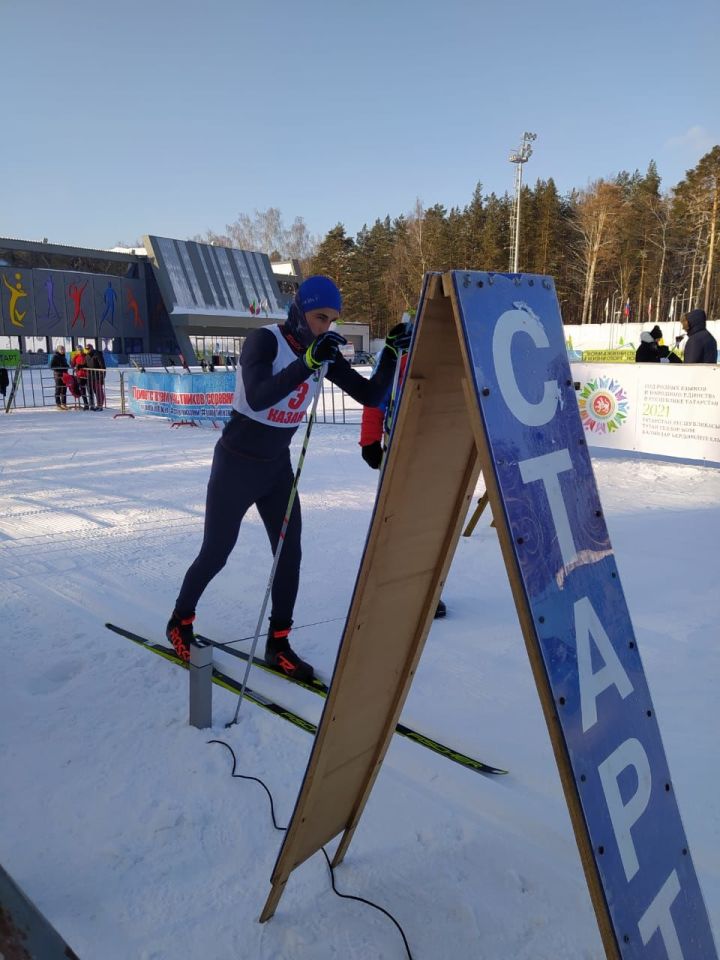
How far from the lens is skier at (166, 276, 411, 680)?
113 inches

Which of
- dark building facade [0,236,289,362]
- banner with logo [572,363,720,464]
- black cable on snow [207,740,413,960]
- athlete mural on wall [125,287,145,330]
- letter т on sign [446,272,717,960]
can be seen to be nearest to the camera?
letter т on sign [446,272,717,960]

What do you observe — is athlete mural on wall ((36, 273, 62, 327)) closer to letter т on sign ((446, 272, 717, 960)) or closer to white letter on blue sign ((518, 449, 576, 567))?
letter т on sign ((446, 272, 717, 960))

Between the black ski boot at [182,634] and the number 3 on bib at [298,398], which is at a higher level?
the number 3 on bib at [298,398]

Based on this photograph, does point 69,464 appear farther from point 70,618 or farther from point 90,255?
point 90,255

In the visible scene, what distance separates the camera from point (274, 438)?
311cm

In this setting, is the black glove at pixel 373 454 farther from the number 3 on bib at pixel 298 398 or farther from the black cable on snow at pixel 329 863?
the black cable on snow at pixel 329 863

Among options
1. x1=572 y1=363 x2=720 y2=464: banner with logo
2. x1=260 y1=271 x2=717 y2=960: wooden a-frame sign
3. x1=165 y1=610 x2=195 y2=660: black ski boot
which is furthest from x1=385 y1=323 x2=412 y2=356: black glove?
x1=572 y1=363 x2=720 y2=464: banner with logo

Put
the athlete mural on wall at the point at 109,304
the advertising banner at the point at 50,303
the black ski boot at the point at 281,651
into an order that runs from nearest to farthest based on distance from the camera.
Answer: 1. the black ski boot at the point at 281,651
2. the advertising banner at the point at 50,303
3. the athlete mural on wall at the point at 109,304

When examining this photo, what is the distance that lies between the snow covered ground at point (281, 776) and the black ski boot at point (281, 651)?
0.10 m

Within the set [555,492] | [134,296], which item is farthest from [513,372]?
[134,296]

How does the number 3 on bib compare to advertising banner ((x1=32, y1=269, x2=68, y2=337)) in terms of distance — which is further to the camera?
advertising banner ((x1=32, y1=269, x2=68, y2=337))

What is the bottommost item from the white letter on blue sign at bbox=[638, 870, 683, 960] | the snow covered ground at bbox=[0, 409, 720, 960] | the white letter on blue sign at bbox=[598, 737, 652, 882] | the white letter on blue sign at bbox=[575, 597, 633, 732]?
the snow covered ground at bbox=[0, 409, 720, 960]

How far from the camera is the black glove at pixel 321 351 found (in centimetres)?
247

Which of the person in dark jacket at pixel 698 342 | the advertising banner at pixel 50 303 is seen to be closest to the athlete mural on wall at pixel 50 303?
the advertising banner at pixel 50 303
